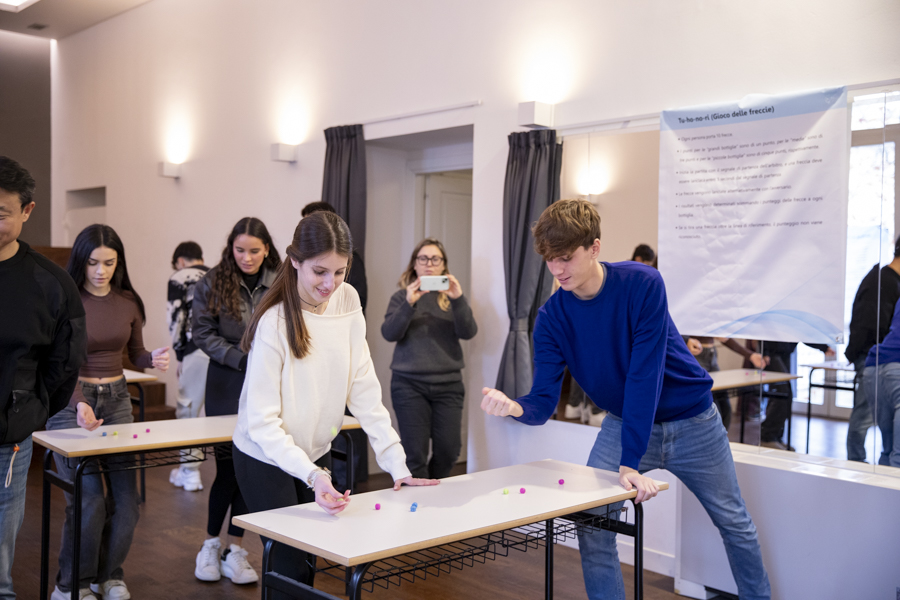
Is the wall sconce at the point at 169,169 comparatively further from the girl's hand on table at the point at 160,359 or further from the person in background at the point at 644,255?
the person in background at the point at 644,255

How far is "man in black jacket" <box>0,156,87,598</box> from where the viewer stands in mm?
2268

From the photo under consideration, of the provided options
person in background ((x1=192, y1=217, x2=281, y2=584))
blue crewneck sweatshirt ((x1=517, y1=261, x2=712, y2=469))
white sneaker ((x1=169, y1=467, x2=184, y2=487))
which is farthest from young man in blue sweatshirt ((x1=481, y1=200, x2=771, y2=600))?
white sneaker ((x1=169, y1=467, x2=184, y2=487))

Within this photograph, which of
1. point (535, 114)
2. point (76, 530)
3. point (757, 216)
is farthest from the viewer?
point (535, 114)

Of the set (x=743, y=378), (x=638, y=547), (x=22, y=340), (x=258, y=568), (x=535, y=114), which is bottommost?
(x=258, y=568)

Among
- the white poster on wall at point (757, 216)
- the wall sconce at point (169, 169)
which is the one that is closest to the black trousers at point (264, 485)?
the white poster on wall at point (757, 216)

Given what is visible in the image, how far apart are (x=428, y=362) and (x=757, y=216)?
185 cm

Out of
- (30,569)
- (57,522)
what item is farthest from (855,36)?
(57,522)

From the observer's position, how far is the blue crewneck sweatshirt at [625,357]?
7.80ft

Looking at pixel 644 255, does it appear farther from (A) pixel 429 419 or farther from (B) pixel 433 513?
(B) pixel 433 513

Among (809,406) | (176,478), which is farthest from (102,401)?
(809,406)

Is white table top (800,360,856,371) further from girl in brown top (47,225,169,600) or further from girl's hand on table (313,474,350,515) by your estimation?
girl in brown top (47,225,169,600)

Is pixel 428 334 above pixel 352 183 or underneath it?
underneath

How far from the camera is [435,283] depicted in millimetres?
4250

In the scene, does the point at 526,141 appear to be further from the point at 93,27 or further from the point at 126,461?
the point at 93,27
